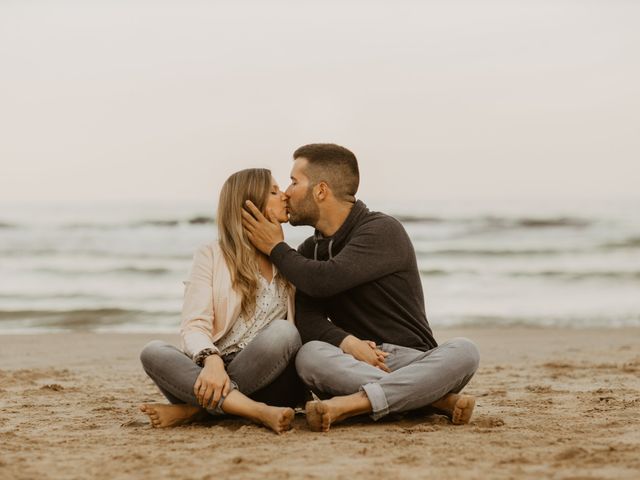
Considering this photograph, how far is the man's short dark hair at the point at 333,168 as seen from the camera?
4.70 m

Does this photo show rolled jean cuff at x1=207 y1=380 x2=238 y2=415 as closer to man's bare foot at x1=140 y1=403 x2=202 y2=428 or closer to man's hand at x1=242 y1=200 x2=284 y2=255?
man's bare foot at x1=140 y1=403 x2=202 y2=428

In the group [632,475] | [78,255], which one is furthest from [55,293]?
[632,475]

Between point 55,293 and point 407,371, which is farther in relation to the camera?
point 55,293

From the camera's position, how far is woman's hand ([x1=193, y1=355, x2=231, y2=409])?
4.05 m

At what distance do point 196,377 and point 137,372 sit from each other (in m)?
2.96

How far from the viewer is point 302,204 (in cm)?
468

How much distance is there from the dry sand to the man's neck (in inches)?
39.6

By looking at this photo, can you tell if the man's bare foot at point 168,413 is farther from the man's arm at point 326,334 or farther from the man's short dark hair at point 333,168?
the man's short dark hair at point 333,168

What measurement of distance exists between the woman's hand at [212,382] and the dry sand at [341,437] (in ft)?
0.55

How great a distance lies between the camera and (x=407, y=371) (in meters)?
4.18

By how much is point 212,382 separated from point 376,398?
76 centimetres

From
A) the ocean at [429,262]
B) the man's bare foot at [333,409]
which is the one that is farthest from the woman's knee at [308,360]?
the ocean at [429,262]

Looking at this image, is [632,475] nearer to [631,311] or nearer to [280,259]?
[280,259]

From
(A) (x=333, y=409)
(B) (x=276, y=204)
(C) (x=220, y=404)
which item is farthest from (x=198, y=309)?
(A) (x=333, y=409)
